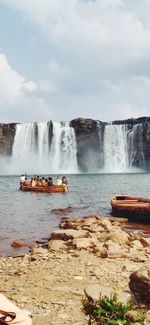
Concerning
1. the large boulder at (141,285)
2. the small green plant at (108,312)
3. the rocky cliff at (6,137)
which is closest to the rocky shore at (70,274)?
the large boulder at (141,285)

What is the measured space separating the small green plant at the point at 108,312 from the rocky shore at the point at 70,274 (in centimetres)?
15

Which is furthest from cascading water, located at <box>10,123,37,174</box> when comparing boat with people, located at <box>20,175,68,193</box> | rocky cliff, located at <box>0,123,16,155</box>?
boat with people, located at <box>20,175,68,193</box>

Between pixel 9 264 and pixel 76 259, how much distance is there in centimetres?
180

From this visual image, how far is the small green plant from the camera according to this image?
240 inches

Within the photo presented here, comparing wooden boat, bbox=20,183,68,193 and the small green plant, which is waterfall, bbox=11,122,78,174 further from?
the small green plant

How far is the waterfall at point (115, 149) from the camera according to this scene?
85000 millimetres

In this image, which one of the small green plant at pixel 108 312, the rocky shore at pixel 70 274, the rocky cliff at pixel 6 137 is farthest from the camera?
the rocky cliff at pixel 6 137

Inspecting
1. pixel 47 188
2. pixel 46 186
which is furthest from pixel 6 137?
pixel 47 188

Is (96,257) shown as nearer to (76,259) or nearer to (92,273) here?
(76,259)

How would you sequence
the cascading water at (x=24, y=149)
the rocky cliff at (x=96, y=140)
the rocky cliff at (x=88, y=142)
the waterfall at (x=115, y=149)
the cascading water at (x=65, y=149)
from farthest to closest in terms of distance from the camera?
1. the rocky cliff at (x=88, y=142)
2. the rocky cliff at (x=96, y=140)
3. the cascading water at (x=24, y=149)
4. the waterfall at (x=115, y=149)
5. the cascading water at (x=65, y=149)

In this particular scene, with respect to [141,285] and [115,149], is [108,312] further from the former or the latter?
[115,149]

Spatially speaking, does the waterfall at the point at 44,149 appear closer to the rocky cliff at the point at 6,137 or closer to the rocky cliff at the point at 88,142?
the rocky cliff at the point at 6,137

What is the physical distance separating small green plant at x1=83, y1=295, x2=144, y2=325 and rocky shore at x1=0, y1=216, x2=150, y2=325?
0.15 m

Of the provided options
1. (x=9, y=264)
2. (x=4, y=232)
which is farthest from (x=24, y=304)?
(x=4, y=232)
